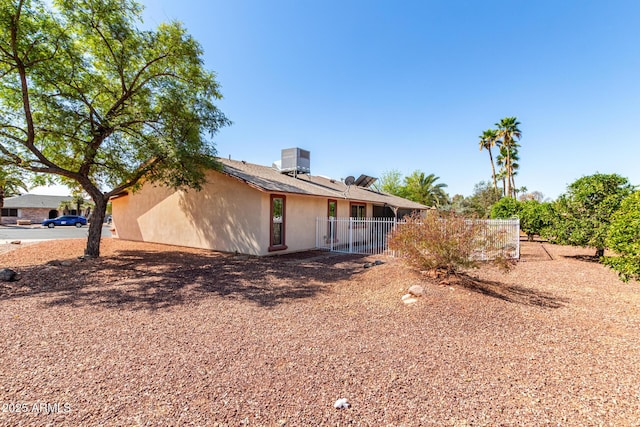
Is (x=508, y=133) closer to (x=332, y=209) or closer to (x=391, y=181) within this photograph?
(x=391, y=181)

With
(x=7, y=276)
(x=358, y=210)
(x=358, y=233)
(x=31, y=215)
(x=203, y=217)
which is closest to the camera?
(x=7, y=276)

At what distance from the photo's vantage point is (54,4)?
8.73 meters

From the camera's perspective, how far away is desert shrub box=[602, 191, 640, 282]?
5.27 m

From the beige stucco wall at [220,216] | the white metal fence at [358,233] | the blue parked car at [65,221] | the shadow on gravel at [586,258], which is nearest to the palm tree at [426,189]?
the white metal fence at [358,233]

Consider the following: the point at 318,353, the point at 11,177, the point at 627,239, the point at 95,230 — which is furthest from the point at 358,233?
the point at 11,177

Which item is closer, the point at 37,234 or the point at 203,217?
the point at 203,217

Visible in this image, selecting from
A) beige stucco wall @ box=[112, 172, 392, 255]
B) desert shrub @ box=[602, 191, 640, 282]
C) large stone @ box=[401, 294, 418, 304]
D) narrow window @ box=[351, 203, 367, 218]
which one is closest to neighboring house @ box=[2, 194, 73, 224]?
beige stucco wall @ box=[112, 172, 392, 255]

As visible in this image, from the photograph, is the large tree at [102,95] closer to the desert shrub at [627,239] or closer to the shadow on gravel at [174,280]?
the shadow on gravel at [174,280]

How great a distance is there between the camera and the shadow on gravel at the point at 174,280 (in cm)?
619

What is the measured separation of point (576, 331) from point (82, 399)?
6823 millimetres

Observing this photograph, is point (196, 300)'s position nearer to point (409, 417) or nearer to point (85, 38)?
point (409, 417)

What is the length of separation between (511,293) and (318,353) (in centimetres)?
534

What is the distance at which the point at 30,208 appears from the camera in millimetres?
42781

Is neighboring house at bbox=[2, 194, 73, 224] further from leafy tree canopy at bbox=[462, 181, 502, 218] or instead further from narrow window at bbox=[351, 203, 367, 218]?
leafy tree canopy at bbox=[462, 181, 502, 218]
